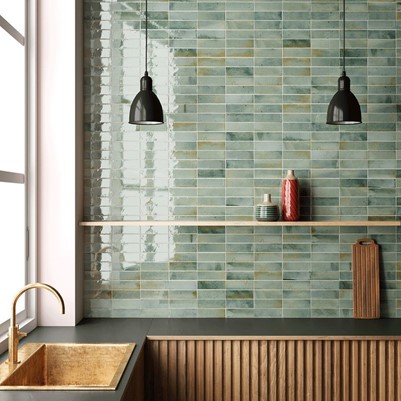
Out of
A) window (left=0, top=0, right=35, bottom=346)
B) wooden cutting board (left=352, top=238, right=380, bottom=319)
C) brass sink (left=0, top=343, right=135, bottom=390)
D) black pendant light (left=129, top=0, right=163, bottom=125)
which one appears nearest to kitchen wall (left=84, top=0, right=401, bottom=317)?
wooden cutting board (left=352, top=238, right=380, bottom=319)

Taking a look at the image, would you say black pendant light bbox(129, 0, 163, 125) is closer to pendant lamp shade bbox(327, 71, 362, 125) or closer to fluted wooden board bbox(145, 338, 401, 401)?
pendant lamp shade bbox(327, 71, 362, 125)

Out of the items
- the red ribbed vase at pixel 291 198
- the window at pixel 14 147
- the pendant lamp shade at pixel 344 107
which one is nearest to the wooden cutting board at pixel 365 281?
the red ribbed vase at pixel 291 198

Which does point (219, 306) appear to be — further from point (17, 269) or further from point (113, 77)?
point (113, 77)

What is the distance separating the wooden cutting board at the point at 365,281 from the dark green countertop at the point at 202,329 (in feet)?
0.24

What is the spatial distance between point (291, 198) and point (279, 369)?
879mm

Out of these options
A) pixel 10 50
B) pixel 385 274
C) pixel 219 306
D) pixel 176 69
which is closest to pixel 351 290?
pixel 385 274

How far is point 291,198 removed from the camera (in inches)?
129

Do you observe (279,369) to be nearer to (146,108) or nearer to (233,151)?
(233,151)

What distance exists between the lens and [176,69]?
11.2 ft

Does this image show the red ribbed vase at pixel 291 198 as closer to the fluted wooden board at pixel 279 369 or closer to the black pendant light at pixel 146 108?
the fluted wooden board at pixel 279 369

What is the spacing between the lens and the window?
2.98 meters

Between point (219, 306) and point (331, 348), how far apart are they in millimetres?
696

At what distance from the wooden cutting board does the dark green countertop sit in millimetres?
73

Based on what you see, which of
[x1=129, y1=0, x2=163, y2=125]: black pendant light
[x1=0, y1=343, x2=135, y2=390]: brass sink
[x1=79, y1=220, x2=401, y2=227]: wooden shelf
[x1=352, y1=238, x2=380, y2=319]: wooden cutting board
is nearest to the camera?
[x1=0, y1=343, x2=135, y2=390]: brass sink
